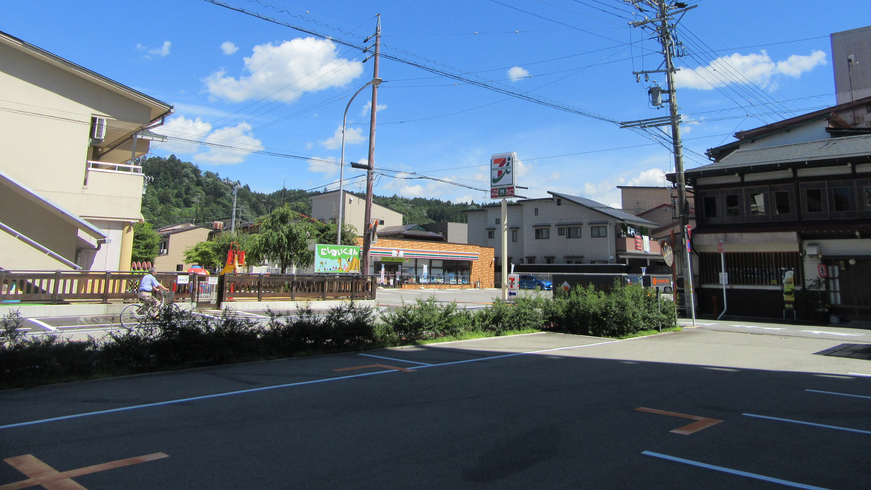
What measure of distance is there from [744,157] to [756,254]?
5113 mm

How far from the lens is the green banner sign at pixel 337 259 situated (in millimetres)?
26266

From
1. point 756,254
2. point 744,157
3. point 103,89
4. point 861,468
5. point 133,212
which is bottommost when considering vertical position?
point 861,468

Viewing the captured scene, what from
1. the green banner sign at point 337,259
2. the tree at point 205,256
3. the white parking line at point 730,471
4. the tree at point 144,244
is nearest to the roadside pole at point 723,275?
the green banner sign at point 337,259

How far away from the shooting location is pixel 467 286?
168 ft

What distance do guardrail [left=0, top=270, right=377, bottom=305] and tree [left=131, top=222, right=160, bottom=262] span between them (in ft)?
140

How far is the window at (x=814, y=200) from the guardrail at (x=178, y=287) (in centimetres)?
1943

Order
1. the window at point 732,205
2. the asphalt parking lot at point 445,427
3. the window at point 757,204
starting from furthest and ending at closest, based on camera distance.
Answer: the window at point 732,205
the window at point 757,204
the asphalt parking lot at point 445,427

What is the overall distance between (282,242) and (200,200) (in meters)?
80.9

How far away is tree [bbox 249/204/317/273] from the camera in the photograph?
36.0m

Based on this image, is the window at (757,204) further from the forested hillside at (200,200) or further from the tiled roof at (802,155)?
the forested hillside at (200,200)

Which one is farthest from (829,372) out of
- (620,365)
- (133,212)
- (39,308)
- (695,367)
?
(133,212)

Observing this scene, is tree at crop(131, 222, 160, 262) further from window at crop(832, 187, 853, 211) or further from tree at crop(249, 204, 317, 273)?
window at crop(832, 187, 853, 211)

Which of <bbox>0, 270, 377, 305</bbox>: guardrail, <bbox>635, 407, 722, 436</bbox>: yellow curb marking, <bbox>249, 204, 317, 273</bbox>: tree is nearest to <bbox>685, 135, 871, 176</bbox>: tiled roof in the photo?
<bbox>0, 270, 377, 305</bbox>: guardrail

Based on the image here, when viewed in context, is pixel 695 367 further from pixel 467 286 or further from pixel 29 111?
pixel 467 286
